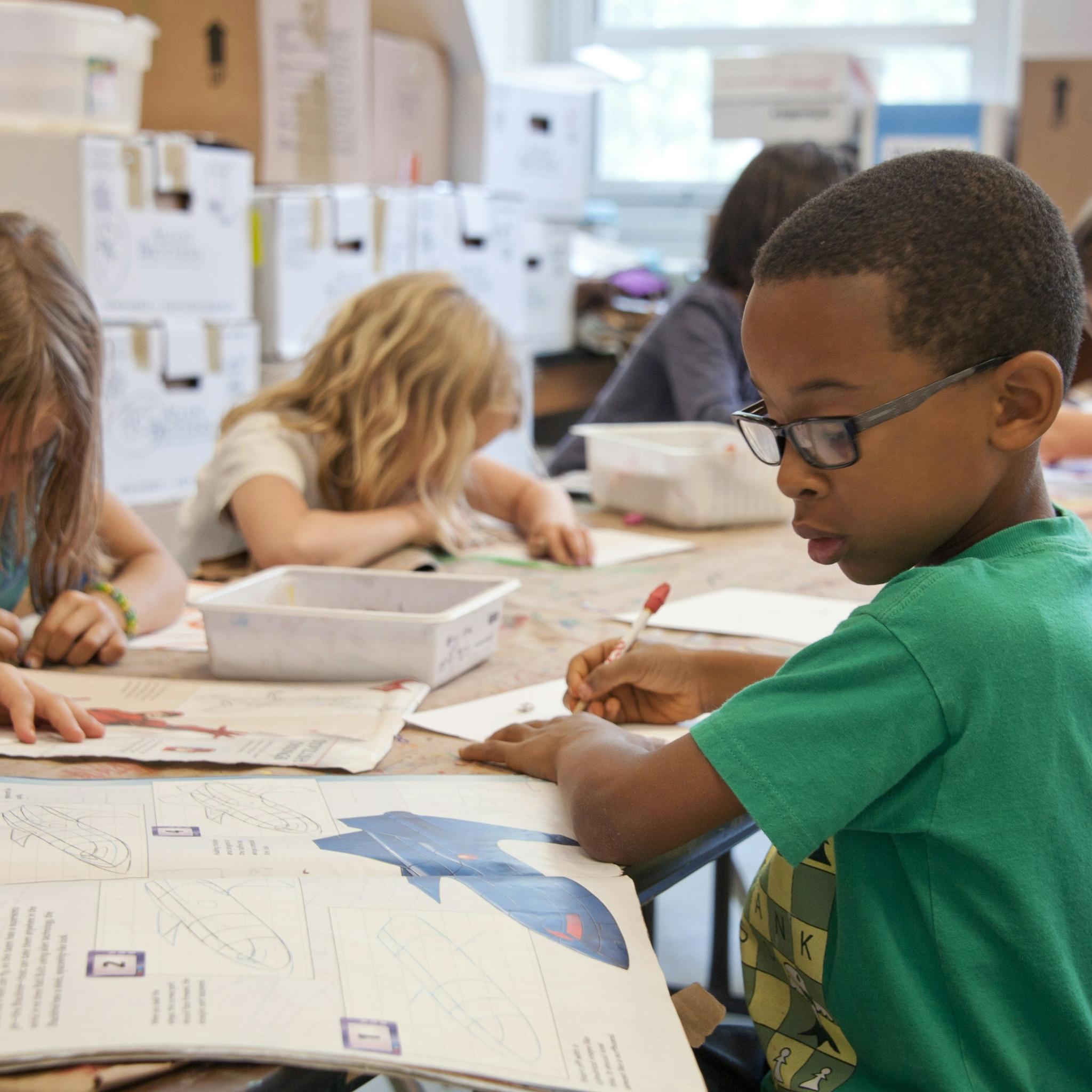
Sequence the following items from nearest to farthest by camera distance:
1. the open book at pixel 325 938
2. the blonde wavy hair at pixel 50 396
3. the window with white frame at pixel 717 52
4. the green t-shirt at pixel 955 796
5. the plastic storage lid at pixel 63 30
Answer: the open book at pixel 325 938 → the green t-shirt at pixel 955 796 → the blonde wavy hair at pixel 50 396 → the plastic storage lid at pixel 63 30 → the window with white frame at pixel 717 52

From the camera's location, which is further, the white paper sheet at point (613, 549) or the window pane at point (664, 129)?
the window pane at point (664, 129)

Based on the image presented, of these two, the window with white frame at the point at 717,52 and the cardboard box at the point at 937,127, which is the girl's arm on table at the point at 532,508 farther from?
the window with white frame at the point at 717,52

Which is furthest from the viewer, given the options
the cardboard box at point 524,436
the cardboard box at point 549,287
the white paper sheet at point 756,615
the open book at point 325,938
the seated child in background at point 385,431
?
the cardboard box at point 549,287

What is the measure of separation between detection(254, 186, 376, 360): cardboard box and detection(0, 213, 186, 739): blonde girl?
132cm

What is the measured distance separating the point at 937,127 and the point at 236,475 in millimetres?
2615

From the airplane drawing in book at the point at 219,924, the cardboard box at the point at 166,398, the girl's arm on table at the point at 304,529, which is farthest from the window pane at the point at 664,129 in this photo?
the airplane drawing in book at the point at 219,924

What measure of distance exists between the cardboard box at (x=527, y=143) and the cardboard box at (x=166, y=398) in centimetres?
107

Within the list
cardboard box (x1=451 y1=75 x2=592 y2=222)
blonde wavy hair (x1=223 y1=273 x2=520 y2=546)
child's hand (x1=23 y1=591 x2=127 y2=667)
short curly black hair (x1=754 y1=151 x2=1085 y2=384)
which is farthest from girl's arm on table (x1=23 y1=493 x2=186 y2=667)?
cardboard box (x1=451 y1=75 x2=592 y2=222)

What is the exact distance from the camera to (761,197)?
2193 millimetres

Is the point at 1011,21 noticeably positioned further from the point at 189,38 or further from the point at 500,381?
the point at 500,381

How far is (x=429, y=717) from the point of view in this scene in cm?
91

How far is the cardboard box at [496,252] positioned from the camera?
3.04 meters

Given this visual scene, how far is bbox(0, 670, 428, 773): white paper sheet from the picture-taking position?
32.0 inches

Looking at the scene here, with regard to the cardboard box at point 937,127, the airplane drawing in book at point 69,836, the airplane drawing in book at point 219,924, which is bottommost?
the airplane drawing in book at point 69,836
